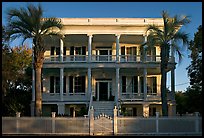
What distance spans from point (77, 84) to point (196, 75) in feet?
36.0

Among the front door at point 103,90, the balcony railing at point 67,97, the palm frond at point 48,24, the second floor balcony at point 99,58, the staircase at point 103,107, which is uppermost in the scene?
the palm frond at point 48,24

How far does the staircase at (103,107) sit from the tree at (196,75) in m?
6.34

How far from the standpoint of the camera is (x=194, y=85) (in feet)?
88.3

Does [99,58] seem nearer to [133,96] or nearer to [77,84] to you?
[77,84]

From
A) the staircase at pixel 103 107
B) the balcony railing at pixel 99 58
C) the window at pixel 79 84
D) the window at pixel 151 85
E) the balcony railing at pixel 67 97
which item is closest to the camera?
the staircase at pixel 103 107

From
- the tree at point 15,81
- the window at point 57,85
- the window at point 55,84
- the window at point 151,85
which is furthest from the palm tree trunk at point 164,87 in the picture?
the window at point 57,85

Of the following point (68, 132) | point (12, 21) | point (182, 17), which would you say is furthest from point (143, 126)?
point (12, 21)

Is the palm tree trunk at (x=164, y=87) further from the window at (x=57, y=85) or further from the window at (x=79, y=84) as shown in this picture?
the window at (x=57, y=85)

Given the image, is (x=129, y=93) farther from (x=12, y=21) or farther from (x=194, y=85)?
(x=12, y=21)

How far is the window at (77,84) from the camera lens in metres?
31.5

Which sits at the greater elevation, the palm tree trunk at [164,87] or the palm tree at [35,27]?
the palm tree at [35,27]

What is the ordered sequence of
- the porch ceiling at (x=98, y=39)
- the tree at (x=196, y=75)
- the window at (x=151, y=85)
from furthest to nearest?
the window at (x=151, y=85) < the porch ceiling at (x=98, y=39) < the tree at (x=196, y=75)

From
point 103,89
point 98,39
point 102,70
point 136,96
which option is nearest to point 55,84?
point 103,89

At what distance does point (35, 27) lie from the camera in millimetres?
21984
